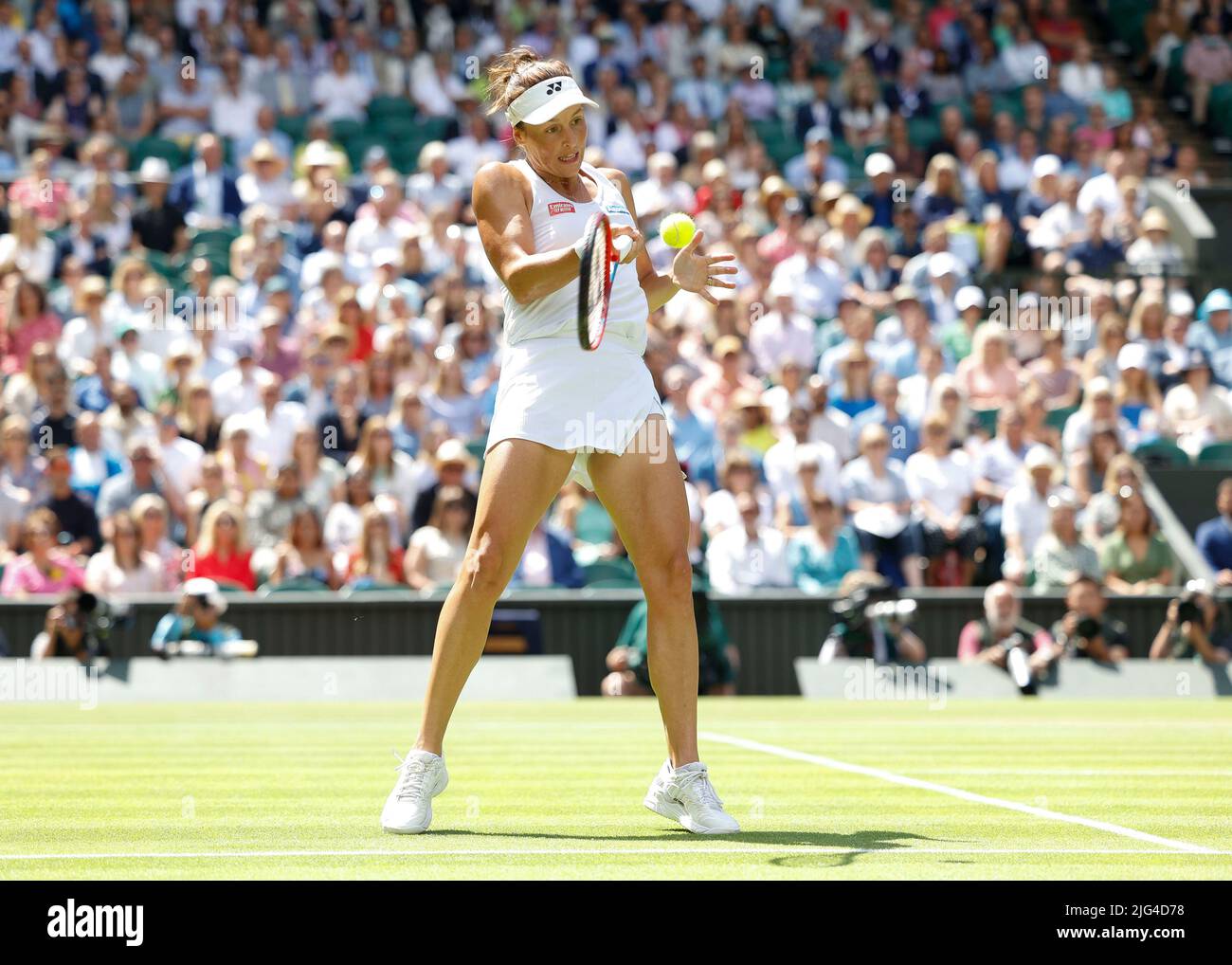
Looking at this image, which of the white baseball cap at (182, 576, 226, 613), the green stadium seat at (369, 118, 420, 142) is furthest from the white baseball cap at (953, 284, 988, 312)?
the white baseball cap at (182, 576, 226, 613)

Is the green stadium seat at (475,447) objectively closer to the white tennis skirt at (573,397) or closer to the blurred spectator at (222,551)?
the blurred spectator at (222,551)

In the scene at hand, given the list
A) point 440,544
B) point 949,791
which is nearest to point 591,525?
point 440,544

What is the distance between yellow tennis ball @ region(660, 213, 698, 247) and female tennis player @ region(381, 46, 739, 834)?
12 centimetres

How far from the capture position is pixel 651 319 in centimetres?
1781

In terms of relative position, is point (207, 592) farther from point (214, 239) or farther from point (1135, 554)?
point (1135, 554)

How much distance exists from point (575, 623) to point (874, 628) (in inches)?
83.4

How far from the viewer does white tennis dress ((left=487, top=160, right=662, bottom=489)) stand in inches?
232

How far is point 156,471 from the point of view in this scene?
15.4 m

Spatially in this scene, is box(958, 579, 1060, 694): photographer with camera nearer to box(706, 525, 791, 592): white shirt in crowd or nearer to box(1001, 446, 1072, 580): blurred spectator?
box(1001, 446, 1072, 580): blurred spectator

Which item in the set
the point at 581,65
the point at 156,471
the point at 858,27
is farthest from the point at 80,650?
the point at 858,27

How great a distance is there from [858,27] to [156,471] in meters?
11.4

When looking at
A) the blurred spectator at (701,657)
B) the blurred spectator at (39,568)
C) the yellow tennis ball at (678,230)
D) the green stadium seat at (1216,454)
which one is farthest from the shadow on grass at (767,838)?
the green stadium seat at (1216,454)

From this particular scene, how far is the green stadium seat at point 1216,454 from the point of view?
16.6 metres
